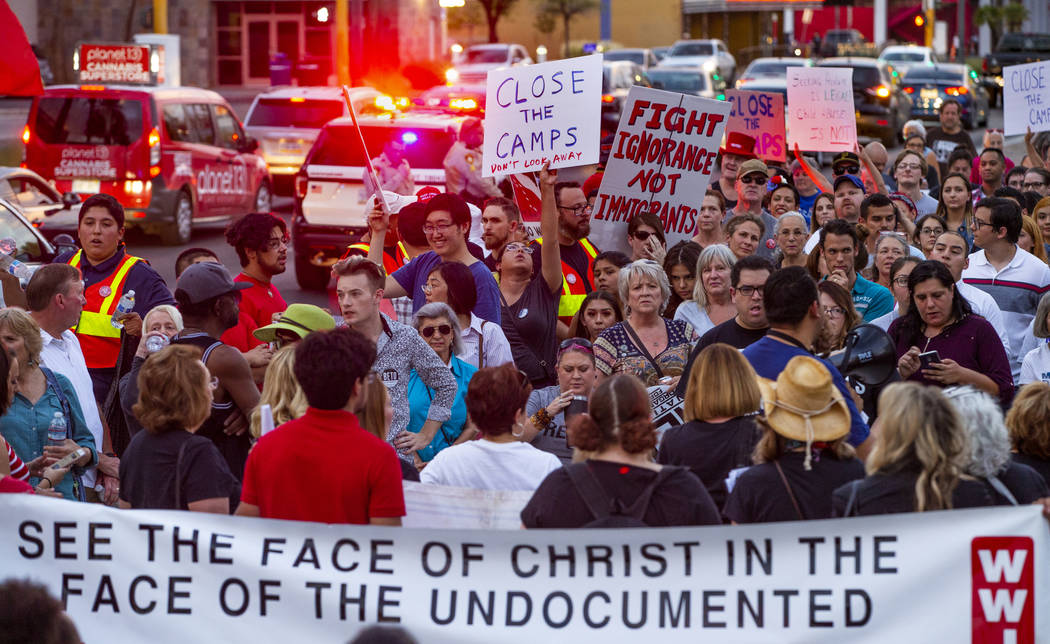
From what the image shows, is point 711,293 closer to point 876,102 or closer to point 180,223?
point 180,223

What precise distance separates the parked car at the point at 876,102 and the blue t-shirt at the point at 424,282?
81.3 feet

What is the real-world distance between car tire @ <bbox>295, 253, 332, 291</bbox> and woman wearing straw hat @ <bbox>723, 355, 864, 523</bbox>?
11331 millimetres

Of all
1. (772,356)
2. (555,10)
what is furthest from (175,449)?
(555,10)

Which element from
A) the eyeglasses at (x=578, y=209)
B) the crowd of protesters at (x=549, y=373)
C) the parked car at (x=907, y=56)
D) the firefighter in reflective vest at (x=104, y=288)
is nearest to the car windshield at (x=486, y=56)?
the parked car at (x=907, y=56)

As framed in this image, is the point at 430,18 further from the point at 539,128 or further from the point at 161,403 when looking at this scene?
the point at 161,403

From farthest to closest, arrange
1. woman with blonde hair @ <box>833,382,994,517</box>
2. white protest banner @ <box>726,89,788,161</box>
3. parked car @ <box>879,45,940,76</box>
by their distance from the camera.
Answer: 1. parked car @ <box>879,45,940,76</box>
2. white protest banner @ <box>726,89,788,161</box>
3. woman with blonde hair @ <box>833,382,994,517</box>

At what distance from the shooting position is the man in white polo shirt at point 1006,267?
830 centimetres

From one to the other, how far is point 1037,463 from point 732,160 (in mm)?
7374

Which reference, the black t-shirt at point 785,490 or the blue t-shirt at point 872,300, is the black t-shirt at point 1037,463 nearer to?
the black t-shirt at point 785,490

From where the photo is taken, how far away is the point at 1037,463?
5.04 m

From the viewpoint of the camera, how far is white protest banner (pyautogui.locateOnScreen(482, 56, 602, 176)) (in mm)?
8922

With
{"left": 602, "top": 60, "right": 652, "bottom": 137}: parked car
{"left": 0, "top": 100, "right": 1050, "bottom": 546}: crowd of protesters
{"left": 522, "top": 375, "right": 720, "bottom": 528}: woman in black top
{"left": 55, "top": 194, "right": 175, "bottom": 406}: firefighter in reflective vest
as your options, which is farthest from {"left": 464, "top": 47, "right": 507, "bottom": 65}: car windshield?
{"left": 522, "top": 375, "right": 720, "bottom": 528}: woman in black top

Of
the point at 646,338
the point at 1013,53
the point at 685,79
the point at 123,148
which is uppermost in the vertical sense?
the point at 1013,53

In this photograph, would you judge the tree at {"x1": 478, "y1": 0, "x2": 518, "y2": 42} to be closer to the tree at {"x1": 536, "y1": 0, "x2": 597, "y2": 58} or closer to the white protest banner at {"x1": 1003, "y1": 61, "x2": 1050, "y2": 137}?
the tree at {"x1": 536, "y1": 0, "x2": 597, "y2": 58}
